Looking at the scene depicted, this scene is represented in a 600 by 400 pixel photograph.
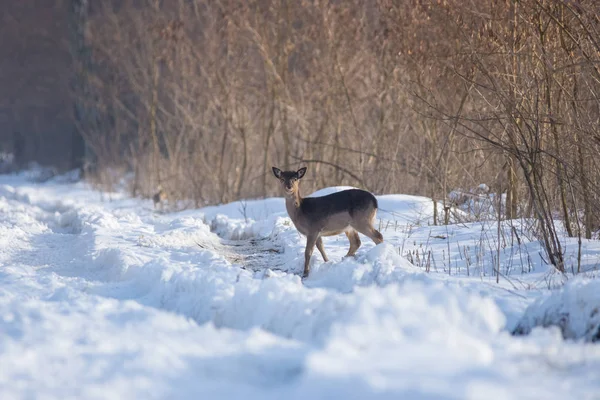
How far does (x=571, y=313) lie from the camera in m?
5.02

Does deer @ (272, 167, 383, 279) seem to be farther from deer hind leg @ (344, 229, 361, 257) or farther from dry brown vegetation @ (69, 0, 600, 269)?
dry brown vegetation @ (69, 0, 600, 269)

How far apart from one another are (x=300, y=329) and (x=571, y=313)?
5.85ft

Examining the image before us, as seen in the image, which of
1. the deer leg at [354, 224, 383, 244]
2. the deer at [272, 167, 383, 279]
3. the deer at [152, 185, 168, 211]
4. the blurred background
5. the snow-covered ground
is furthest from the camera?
the deer at [152, 185, 168, 211]

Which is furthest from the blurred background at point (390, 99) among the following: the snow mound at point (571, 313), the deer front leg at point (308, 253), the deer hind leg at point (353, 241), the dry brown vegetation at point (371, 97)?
the snow mound at point (571, 313)

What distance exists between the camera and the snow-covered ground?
369cm

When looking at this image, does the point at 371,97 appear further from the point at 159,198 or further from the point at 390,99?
the point at 159,198

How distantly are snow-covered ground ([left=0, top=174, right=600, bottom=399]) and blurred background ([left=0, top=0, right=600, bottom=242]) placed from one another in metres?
1.41

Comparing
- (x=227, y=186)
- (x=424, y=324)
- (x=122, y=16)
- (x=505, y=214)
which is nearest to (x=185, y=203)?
(x=227, y=186)

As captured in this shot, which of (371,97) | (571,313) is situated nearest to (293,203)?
(571,313)

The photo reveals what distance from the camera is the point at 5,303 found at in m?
5.88

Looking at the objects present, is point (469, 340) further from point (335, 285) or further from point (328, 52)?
point (328, 52)

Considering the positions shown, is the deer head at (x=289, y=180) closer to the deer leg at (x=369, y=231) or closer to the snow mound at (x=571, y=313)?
the deer leg at (x=369, y=231)

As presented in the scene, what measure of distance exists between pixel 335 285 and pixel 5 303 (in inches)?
106

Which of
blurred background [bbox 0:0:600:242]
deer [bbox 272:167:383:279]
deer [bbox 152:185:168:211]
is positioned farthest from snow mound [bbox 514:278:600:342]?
deer [bbox 152:185:168:211]
